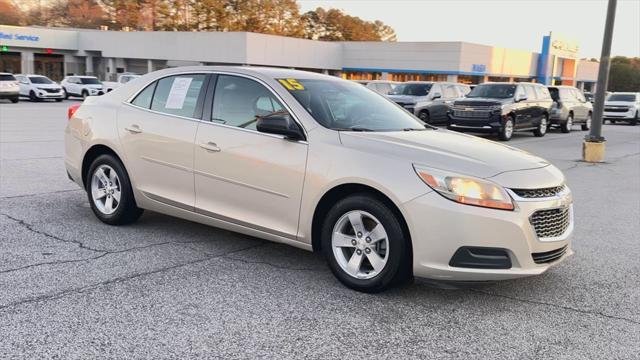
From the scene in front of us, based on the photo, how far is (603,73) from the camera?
1364cm

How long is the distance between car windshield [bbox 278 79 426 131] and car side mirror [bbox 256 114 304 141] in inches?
8.5

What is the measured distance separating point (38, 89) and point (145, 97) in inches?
1249

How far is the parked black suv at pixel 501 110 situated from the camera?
18.6m

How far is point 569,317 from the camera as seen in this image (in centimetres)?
418

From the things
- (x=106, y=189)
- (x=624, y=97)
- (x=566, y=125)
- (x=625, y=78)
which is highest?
(x=625, y=78)

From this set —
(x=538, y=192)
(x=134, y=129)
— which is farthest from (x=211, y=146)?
(x=538, y=192)

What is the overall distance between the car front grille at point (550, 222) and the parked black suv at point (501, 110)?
14.5m

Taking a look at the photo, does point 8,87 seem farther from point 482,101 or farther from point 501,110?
point 501,110

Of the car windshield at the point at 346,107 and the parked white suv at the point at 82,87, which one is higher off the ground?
the car windshield at the point at 346,107

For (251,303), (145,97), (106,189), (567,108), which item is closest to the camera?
(251,303)

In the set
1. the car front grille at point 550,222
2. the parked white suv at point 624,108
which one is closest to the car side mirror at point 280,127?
the car front grille at point 550,222

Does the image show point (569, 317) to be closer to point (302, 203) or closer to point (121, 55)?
point (302, 203)

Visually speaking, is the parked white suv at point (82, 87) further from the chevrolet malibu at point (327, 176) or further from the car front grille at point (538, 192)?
the car front grille at point (538, 192)

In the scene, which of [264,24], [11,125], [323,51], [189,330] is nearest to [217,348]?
[189,330]
